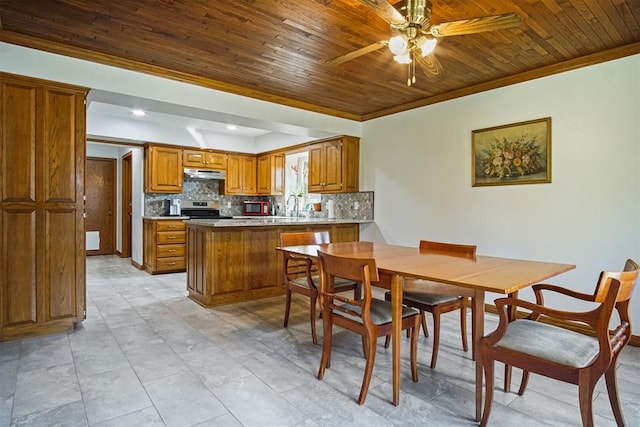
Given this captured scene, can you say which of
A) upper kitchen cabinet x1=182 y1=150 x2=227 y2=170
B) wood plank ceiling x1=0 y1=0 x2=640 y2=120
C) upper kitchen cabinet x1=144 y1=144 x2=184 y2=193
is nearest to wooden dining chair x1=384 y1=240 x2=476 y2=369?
wood plank ceiling x1=0 y1=0 x2=640 y2=120

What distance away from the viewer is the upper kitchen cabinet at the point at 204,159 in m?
6.33

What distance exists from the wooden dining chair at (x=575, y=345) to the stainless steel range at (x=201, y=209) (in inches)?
228

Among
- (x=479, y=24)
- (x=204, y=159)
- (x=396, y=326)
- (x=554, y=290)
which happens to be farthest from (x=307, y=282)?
(x=204, y=159)

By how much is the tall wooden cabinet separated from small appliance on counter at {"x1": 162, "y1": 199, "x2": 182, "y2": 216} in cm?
317

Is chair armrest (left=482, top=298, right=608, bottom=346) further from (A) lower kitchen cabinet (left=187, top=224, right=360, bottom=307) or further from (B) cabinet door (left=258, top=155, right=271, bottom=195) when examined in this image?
(B) cabinet door (left=258, top=155, right=271, bottom=195)

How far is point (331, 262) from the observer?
7.03 feet

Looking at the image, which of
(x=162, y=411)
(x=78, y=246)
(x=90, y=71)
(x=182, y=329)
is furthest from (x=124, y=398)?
(x=90, y=71)

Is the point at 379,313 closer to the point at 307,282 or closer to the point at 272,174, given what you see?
the point at 307,282

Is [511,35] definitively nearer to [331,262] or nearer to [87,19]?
[331,262]

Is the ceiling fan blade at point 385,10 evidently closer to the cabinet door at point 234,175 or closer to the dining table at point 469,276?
the dining table at point 469,276

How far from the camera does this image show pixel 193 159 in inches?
252

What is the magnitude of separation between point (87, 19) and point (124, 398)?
2.48 metres

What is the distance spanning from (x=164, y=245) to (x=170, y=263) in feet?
0.99

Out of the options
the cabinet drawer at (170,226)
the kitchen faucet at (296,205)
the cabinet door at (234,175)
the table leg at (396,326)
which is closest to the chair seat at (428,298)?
the table leg at (396,326)
